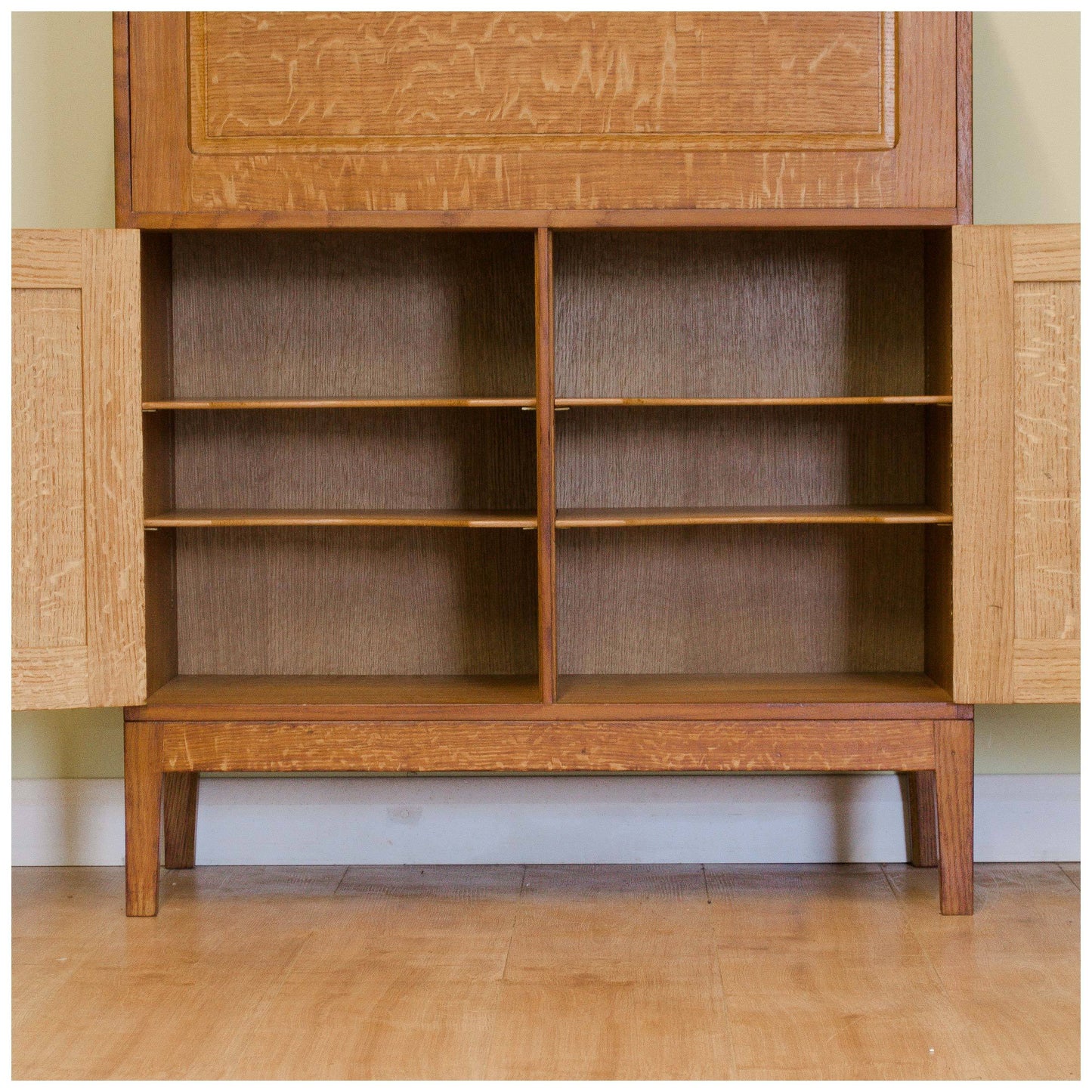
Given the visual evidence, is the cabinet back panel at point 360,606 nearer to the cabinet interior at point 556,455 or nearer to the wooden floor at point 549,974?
the cabinet interior at point 556,455

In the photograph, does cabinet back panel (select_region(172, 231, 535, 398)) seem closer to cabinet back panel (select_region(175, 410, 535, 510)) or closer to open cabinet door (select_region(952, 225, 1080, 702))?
cabinet back panel (select_region(175, 410, 535, 510))

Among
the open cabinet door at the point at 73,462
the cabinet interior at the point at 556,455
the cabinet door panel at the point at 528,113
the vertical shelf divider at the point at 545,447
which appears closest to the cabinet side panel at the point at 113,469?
the open cabinet door at the point at 73,462

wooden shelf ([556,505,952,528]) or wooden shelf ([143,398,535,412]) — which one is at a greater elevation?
wooden shelf ([143,398,535,412])

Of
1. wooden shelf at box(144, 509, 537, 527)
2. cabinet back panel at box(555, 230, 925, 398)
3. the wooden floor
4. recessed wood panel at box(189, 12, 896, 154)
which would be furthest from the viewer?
cabinet back panel at box(555, 230, 925, 398)

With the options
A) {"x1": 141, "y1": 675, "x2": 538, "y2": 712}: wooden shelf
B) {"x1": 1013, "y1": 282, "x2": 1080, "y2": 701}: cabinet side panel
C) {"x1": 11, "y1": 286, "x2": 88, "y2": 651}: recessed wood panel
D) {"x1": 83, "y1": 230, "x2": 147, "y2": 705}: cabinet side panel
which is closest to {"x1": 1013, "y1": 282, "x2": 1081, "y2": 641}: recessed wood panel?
{"x1": 1013, "y1": 282, "x2": 1080, "y2": 701}: cabinet side panel

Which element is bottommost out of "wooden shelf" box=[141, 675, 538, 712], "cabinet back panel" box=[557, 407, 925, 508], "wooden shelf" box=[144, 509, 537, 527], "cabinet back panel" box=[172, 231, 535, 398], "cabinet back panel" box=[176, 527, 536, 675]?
"wooden shelf" box=[141, 675, 538, 712]

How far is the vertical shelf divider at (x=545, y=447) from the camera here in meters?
2.46

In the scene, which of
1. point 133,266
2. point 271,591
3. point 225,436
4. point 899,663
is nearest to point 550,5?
point 133,266

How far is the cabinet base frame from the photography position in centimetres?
248

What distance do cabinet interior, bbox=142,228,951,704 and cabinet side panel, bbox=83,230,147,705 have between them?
310 millimetres

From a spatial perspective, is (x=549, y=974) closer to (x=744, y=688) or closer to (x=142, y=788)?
(x=744, y=688)

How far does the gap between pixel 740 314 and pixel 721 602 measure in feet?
2.18

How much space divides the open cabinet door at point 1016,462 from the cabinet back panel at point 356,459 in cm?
98

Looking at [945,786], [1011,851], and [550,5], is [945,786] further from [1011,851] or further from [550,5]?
[550,5]
